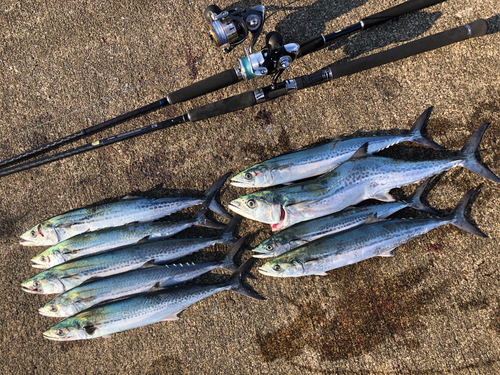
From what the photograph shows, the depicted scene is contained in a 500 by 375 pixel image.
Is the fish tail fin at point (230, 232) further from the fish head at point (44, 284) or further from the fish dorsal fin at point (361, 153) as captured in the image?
the fish head at point (44, 284)

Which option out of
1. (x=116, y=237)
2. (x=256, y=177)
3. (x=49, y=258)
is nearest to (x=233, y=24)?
(x=256, y=177)

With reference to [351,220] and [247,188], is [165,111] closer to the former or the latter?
[247,188]

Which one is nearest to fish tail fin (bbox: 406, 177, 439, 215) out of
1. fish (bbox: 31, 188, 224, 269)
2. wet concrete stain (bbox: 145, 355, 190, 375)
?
fish (bbox: 31, 188, 224, 269)

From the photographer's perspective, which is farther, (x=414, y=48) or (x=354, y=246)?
(x=414, y=48)

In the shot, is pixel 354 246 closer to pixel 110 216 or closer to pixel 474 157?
pixel 474 157

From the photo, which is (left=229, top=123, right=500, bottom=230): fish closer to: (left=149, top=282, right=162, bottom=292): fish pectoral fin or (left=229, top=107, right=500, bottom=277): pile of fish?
(left=229, top=107, right=500, bottom=277): pile of fish

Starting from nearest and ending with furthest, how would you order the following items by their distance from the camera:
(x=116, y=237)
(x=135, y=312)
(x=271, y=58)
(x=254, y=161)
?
1. (x=271, y=58)
2. (x=135, y=312)
3. (x=116, y=237)
4. (x=254, y=161)

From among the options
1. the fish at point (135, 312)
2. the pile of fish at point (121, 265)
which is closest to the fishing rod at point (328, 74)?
the pile of fish at point (121, 265)
